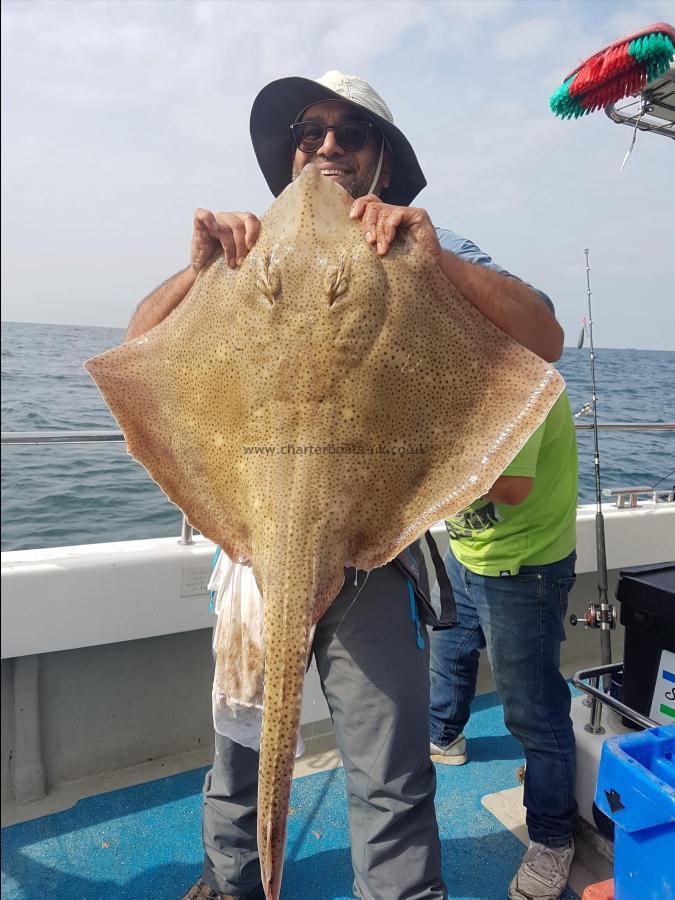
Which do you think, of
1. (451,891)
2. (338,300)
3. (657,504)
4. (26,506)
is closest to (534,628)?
(451,891)

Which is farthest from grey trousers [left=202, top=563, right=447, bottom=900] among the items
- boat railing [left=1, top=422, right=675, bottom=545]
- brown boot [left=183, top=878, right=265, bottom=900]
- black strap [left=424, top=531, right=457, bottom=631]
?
boat railing [left=1, top=422, right=675, bottom=545]

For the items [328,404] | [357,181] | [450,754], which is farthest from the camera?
[450,754]

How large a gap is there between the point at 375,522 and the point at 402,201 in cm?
157

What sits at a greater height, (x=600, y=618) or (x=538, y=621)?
(x=538, y=621)

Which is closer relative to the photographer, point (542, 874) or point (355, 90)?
point (355, 90)

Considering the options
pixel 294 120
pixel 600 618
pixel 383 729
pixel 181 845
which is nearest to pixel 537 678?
pixel 600 618

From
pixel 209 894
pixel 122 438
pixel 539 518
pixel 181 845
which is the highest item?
pixel 122 438

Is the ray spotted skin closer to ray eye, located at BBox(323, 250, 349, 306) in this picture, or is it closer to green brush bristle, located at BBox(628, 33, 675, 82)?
ray eye, located at BBox(323, 250, 349, 306)

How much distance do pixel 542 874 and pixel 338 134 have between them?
3.30m

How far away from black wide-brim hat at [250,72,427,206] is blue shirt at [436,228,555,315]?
0.30 m

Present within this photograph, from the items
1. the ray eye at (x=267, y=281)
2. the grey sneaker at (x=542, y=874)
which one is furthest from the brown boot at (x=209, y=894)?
the ray eye at (x=267, y=281)

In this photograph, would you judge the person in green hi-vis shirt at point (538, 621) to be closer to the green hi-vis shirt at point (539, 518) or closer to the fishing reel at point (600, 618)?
the green hi-vis shirt at point (539, 518)

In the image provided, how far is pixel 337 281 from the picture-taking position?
1660 millimetres

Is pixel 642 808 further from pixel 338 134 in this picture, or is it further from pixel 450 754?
pixel 338 134
